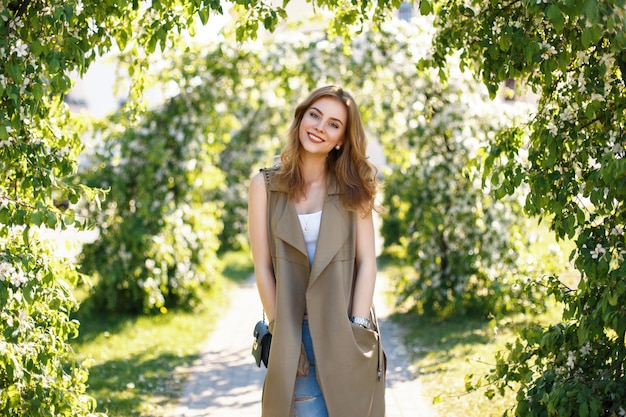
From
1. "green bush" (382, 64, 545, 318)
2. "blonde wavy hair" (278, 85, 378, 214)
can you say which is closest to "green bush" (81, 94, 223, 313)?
"green bush" (382, 64, 545, 318)

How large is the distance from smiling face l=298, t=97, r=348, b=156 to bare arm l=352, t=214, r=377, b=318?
0.39m

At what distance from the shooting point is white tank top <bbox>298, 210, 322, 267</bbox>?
3.53 meters

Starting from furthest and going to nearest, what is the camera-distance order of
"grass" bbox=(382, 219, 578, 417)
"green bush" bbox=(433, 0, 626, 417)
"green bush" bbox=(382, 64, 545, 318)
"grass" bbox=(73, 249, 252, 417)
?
1. "green bush" bbox=(382, 64, 545, 318)
2. "grass" bbox=(73, 249, 252, 417)
3. "grass" bbox=(382, 219, 578, 417)
4. "green bush" bbox=(433, 0, 626, 417)

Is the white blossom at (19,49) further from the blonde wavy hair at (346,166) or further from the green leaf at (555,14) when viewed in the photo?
the green leaf at (555,14)

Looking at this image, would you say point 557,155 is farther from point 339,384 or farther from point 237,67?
point 237,67

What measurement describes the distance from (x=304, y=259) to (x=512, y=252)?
5541 millimetres

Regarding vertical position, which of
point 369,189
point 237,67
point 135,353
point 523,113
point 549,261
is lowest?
point 135,353

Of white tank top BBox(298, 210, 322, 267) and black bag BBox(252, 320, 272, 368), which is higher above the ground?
white tank top BBox(298, 210, 322, 267)

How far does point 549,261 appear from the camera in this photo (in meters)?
5.16

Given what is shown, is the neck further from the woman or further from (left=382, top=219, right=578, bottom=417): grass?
(left=382, top=219, right=578, bottom=417): grass

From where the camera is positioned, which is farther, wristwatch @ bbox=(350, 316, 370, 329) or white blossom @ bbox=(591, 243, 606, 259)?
wristwatch @ bbox=(350, 316, 370, 329)

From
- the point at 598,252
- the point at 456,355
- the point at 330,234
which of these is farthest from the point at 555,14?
the point at 456,355

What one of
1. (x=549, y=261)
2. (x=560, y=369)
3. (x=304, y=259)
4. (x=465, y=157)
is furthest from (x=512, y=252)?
(x=304, y=259)

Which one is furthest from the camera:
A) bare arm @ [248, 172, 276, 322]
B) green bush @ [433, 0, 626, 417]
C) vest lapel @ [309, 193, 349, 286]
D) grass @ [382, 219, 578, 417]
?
grass @ [382, 219, 578, 417]
